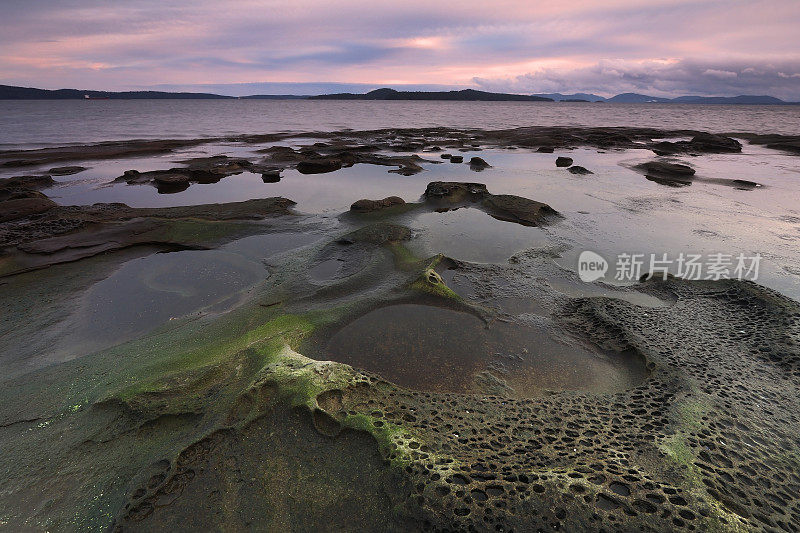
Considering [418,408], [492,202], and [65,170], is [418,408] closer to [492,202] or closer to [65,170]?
[492,202]

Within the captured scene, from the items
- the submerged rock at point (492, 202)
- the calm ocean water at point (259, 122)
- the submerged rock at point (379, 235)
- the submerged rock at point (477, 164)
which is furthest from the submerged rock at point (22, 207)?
the calm ocean water at point (259, 122)

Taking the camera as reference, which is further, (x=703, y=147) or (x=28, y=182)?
(x=703, y=147)

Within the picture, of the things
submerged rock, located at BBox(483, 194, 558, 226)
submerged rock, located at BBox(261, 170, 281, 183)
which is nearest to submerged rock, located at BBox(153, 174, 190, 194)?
submerged rock, located at BBox(261, 170, 281, 183)

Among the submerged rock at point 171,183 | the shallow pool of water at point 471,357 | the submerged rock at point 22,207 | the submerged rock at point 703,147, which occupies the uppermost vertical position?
the submerged rock at point 703,147

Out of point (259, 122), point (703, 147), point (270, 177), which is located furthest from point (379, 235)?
point (259, 122)

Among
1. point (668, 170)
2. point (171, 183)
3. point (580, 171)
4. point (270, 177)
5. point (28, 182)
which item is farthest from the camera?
point (580, 171)

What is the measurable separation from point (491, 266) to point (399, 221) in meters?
5.33

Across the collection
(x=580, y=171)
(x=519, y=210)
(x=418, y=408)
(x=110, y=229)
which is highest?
(x=580, y=171)

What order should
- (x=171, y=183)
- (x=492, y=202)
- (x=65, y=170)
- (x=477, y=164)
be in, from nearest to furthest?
(x=492, y=202) < (x=171, y=183) < (x=65, y=170) < (x=477, y=164)

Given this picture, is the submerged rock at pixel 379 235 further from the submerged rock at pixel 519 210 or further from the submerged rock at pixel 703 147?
the submerged rock at pixel 703 147

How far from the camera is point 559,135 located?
47.5 meters

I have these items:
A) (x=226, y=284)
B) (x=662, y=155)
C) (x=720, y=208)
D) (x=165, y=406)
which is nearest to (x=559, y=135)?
(x=662, y=155)

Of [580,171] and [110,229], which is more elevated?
[580,171]

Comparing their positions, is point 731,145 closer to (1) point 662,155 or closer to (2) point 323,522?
(1) point 662,155
